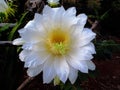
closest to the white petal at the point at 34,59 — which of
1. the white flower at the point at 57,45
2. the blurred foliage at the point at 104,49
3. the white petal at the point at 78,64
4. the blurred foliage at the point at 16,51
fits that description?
the white flower at the point at 57,45

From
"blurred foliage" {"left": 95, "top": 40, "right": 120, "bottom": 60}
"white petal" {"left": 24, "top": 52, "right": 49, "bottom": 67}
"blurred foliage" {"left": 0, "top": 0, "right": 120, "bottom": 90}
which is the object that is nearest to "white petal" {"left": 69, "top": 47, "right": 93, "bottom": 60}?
"white petal" {"left": 24, "top": 52, "right": 49, "bottom": 67}

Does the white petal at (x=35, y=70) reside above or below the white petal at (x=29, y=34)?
below

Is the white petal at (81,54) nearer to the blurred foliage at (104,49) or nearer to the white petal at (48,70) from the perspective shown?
the white petal at (48,70)

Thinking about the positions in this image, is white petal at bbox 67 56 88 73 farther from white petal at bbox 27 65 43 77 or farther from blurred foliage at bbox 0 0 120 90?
blurred foliage at bbox 0 0 120 90

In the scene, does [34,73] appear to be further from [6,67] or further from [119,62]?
[119,62]

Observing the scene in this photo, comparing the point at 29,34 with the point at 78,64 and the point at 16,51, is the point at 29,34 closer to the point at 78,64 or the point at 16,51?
the point at 78,64

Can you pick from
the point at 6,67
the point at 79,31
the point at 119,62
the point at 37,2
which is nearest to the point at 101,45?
the point at 79,31
